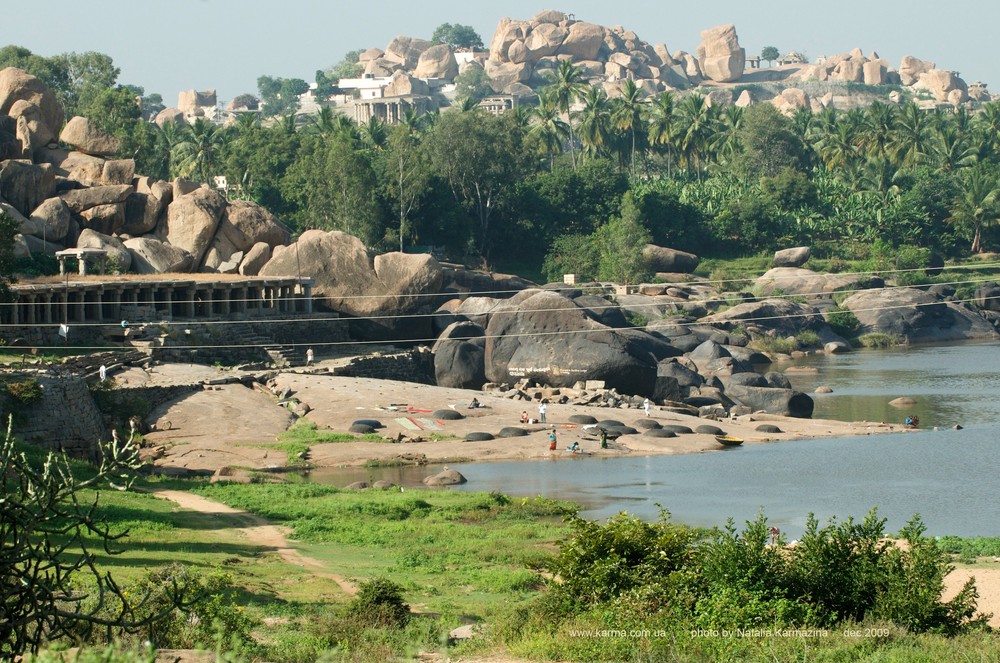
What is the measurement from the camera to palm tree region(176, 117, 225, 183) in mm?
105438

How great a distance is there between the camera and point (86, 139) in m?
82.0

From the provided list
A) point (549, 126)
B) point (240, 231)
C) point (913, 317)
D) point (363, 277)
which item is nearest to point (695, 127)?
point (549, 126)

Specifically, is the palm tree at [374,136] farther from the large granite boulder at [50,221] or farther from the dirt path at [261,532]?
the dirt path at [261,532]

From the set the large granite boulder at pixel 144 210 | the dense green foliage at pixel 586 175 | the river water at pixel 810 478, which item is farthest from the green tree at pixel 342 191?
the river water at pixel 810 478

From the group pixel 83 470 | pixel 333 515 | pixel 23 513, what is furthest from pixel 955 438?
pixel 23 513

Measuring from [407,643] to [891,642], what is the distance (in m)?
7.10

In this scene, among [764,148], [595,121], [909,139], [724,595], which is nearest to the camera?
[724,595]

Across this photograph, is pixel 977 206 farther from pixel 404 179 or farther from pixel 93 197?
pixel 93 197

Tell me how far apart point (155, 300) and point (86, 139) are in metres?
20.5

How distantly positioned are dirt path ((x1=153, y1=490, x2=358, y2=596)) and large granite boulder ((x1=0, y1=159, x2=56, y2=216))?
41542 millimetres

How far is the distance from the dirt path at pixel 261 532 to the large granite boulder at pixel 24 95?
50.5 meters

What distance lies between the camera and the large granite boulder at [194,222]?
7612 cm

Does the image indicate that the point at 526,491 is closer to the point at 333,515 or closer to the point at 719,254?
the point at 333,515

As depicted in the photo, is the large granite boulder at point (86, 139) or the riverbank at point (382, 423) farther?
the large granite boulder at point (86, 139)
